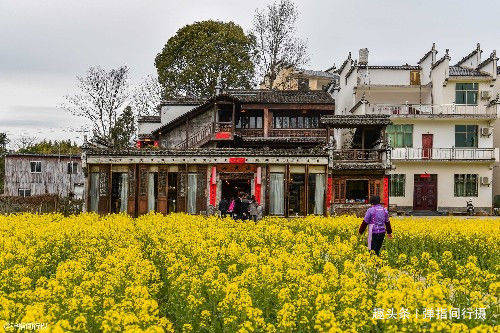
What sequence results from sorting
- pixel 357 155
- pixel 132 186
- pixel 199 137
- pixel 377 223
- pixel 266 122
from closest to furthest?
1. pixel 377 223
2. pixel 132 186
3. pixel 357 155
4. pixel 199 137
5. pixel 266 122

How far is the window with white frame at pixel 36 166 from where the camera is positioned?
54.9 m

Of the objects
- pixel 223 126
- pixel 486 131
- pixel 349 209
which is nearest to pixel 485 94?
pixel 486 131

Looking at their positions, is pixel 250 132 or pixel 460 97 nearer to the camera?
pixel 460 97

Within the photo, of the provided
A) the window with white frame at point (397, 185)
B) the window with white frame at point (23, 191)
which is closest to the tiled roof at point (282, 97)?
the window with white frame at point (397, 185)

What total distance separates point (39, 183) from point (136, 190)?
26.8 metres

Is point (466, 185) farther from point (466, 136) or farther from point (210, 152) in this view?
point (210, 152)

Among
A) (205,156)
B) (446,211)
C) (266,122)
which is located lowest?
(446,211)

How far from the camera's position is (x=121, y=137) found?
56.9 m

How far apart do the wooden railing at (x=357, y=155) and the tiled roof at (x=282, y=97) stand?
11.4m

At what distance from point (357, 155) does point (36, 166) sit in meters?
34.9

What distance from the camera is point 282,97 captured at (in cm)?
4681

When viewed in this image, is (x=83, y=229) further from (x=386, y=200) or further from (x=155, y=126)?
(x=155, y=126)

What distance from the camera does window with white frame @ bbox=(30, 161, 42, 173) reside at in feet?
180

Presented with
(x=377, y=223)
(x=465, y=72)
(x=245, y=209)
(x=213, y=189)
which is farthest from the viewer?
(x=465, y=72)
